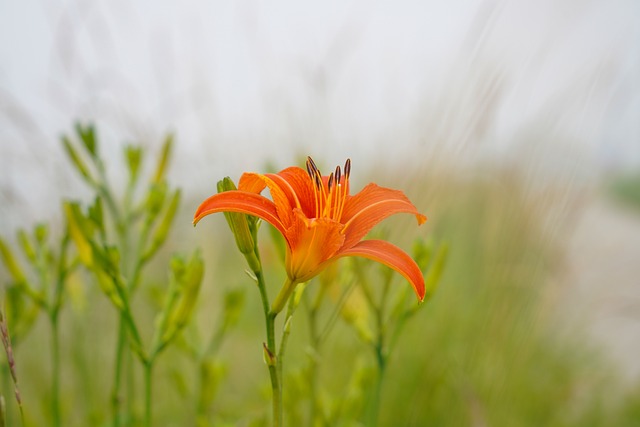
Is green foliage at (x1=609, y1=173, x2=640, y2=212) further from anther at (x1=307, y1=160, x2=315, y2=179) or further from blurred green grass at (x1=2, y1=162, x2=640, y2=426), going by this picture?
anther at (x1=307, y1=160, x2=315, y2=179)

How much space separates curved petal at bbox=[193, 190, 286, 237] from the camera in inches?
22.7

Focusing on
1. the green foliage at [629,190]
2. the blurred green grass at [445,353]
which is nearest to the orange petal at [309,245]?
the blurred green grass at [445,353]

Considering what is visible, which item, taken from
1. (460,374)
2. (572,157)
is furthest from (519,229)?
(460,374)

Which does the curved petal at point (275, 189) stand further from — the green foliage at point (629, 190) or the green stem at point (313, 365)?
the green foliage at point (629, 190)

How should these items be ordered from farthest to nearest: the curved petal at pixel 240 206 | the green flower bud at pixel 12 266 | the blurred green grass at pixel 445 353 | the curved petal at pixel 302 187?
the blurred green grass at pixel 445 353, the green flower bud at pixel 12 266, the curved petal at pixel 302 187, the curved petal at pixel 240 206

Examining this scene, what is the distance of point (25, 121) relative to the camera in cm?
188

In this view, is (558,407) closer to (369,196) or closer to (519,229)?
(519,229)

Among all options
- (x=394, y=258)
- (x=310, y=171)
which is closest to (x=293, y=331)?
(x=310, y=171)

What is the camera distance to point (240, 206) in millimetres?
593

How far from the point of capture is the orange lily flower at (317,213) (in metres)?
0.61

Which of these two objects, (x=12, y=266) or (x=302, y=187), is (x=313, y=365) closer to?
(x=302, y=187)

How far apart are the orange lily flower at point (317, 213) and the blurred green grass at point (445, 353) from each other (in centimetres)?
51

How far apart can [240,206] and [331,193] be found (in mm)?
134

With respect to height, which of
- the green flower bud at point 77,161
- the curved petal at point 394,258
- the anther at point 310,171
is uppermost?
the anther at point 310,171
